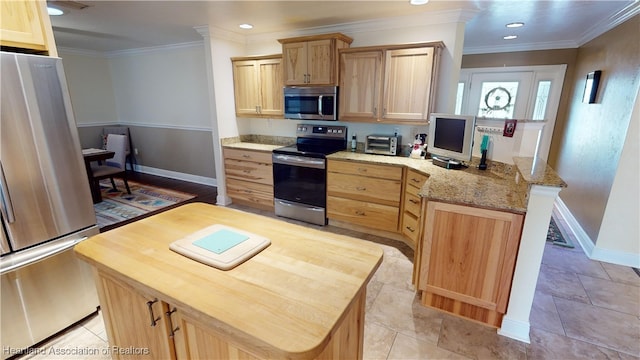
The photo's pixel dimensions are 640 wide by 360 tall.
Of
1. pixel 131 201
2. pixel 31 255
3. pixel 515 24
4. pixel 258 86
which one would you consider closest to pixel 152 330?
pixel 31 255

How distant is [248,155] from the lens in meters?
3.97

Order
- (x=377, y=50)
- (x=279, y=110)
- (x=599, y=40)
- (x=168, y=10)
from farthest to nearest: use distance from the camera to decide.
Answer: (x=279, y=110) → (x=599, y=40) → (x=377, y=50) → (x=168, y=10)

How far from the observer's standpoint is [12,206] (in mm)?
1629

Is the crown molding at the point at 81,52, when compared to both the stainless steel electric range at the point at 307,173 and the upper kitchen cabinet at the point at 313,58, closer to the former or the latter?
the upper kitchen cabinet at the point at 313,58

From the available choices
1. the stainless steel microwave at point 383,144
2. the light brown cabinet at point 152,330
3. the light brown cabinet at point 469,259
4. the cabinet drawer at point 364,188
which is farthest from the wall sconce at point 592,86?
the light brown cabinet at point 152,330

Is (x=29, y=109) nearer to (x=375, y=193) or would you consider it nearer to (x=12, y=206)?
(x=12, y=206)

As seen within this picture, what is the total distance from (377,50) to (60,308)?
Result: 136 inches

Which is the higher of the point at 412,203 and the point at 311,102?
the point at 311,102

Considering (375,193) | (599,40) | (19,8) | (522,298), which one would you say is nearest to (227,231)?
(19,8)

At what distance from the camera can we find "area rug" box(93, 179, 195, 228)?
150 inches

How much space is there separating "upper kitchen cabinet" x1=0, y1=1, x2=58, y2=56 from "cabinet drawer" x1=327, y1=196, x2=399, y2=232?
8.87 feet

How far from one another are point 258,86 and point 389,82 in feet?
5.89

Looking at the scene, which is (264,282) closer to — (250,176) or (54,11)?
(250,176)

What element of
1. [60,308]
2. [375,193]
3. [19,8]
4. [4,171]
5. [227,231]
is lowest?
[60,308]
